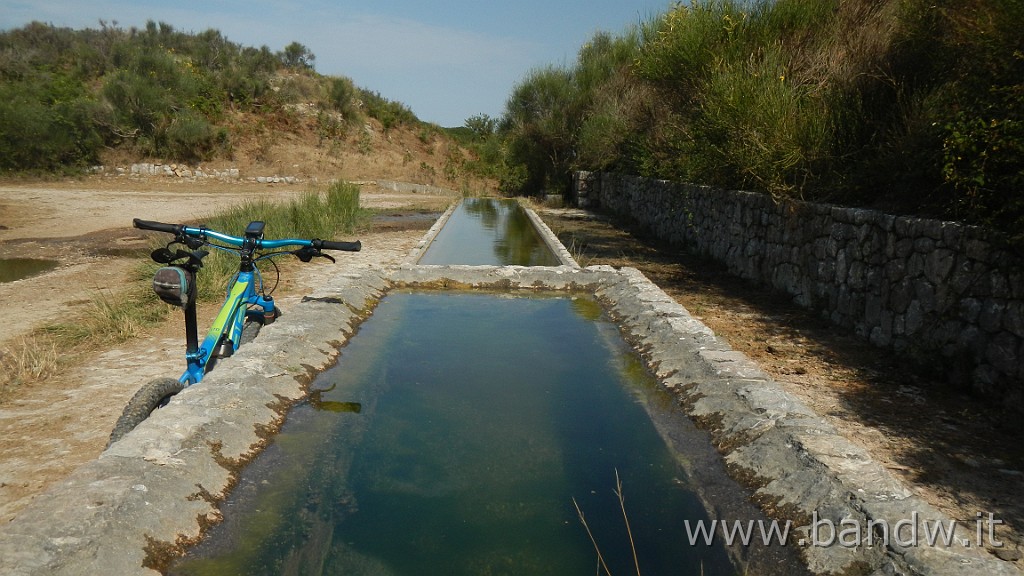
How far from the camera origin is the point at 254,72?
36.6 metres

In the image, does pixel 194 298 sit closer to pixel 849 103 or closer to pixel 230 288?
pixel 230 288

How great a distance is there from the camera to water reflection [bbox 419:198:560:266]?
10.6 m

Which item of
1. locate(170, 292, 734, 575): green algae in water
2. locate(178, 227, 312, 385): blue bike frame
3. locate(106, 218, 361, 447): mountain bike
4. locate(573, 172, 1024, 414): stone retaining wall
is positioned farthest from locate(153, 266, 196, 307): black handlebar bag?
locate(573, 172, 1024, 414): stone retaining wall

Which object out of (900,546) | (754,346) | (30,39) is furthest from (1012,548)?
(30,39)

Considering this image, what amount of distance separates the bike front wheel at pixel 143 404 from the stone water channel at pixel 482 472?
0.09 metres

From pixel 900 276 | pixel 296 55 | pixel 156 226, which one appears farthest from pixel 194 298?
pixel 296 55

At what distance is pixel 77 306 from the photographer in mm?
7406

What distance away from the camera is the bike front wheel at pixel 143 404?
10.9ft

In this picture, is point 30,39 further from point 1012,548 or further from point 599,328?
point 1012,548

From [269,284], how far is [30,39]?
137ft

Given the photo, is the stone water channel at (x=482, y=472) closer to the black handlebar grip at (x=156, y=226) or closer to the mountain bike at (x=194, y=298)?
the mountain bike at (x=194, y=298)

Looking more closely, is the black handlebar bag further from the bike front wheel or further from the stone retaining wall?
the stone retaining wall

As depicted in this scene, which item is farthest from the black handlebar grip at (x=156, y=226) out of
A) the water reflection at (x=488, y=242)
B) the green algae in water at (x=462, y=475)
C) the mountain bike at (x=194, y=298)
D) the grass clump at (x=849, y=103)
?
the water reflection at (x=488, y=242)

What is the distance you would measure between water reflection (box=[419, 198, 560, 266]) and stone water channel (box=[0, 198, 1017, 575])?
16.5 feet
